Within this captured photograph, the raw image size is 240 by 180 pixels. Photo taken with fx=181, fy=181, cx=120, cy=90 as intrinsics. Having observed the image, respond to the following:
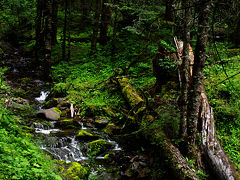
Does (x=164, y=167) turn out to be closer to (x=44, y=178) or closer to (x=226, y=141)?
(x=226, y=141)

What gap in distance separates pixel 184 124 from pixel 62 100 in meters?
7.08

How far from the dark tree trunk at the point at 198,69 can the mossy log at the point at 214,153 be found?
490mm

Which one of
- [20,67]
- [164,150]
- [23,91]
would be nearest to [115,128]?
[164,150]

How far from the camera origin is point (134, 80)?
1101 centimetres

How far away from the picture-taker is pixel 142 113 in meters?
7.25

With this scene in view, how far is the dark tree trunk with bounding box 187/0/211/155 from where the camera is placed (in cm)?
396

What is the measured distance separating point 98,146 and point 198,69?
434 cm

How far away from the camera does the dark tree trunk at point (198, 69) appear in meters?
3.96

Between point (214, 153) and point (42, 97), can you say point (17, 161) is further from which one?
point (42, 97)

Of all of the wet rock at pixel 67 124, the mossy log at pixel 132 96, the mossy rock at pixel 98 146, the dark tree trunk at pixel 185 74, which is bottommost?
the mossy rock at pixel 98 146

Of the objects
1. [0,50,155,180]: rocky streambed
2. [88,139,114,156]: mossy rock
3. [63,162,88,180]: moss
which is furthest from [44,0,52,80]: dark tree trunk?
[63,162,88,180]: moss

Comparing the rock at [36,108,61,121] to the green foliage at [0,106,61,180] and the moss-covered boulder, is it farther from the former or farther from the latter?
the green foliage at [0,106,61,180]

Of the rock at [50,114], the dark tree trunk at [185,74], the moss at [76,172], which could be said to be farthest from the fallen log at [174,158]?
the rock at [50,114]

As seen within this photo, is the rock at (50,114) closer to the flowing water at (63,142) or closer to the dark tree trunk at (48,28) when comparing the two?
the flowing water at (63,142)
